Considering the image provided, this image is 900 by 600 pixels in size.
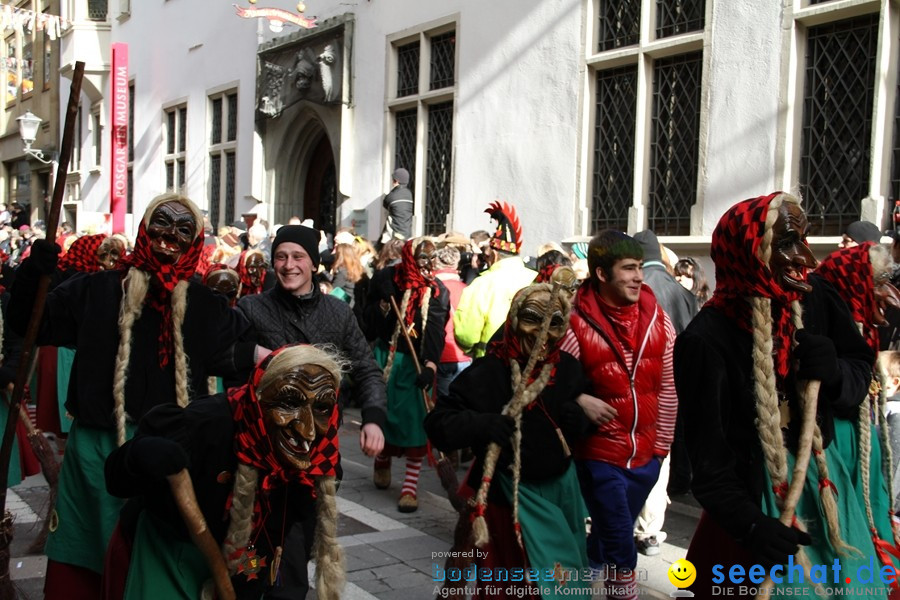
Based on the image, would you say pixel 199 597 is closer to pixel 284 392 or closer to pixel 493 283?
pixel 284 392

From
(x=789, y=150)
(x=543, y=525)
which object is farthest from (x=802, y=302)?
(x=789, y=150)

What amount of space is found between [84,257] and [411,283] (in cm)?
241

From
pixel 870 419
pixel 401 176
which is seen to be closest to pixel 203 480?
pixel 870 419

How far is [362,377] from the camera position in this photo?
4633 mm

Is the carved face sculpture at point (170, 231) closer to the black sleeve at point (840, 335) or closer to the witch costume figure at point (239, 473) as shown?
the witch costume figure at point (239, 473)

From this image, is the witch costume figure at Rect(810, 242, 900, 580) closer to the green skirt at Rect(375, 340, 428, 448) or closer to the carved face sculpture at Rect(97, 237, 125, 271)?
the green skirt at Rect(375, 340, 428, 448)

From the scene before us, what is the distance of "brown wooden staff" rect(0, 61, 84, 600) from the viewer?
12.8ft

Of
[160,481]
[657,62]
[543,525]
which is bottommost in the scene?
[543,525]

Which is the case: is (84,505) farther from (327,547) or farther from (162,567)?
(327,547)

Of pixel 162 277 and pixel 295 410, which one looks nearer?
pixel 295 410

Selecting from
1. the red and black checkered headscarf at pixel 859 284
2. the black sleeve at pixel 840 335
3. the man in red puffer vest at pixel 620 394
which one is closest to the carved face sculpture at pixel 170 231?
the man in red puffer vest at pixel 620 394

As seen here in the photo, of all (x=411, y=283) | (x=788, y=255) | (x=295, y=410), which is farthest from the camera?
(x=411, y=283)

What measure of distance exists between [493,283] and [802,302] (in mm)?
3876

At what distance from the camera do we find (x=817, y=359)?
2773 millimetres
